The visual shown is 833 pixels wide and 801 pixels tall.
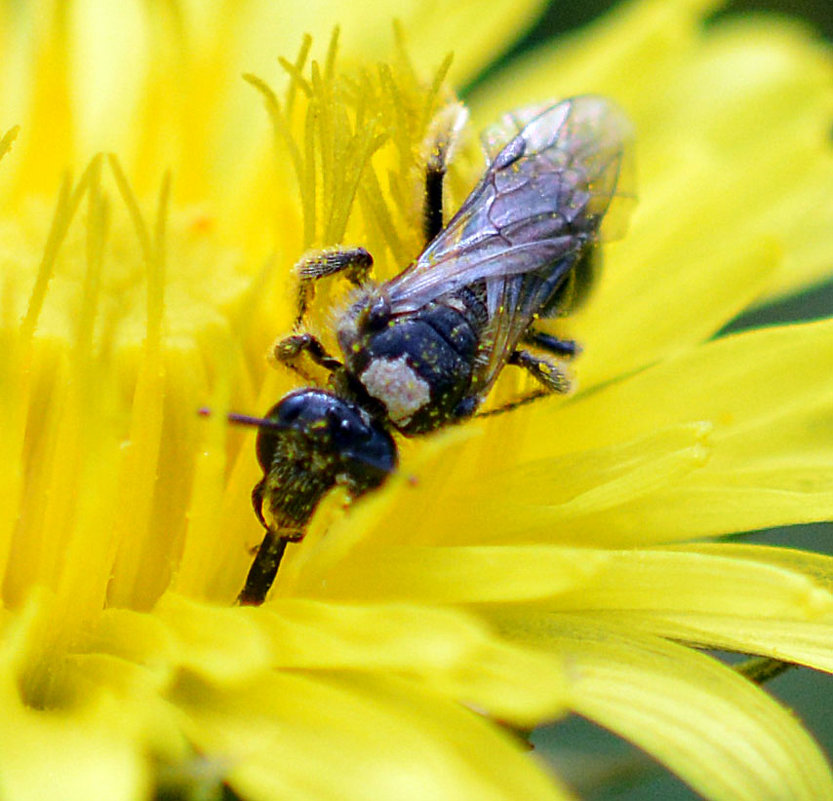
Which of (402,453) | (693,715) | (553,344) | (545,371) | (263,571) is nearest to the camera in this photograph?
(693,715)

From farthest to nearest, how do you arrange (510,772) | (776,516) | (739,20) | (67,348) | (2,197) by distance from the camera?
(739,20) < (2,197) < (67,348) < (776,516) < (510,772)

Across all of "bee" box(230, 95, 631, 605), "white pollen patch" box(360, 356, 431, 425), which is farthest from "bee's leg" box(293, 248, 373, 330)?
"white pollen patch" box(360, 356, 431, 425)

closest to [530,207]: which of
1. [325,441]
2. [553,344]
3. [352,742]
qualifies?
[553,344]

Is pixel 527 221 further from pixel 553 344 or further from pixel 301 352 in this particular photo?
pixel 301 352

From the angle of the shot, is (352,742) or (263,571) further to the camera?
(263,571)

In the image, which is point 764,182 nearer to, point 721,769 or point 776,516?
point 776,516

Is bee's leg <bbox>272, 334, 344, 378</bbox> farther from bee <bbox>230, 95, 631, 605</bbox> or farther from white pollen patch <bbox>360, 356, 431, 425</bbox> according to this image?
white pollen patch <bbox>360, 356, 431, 425</bbox>

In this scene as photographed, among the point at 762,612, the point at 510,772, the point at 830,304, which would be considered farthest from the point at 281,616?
the point at 830,304
